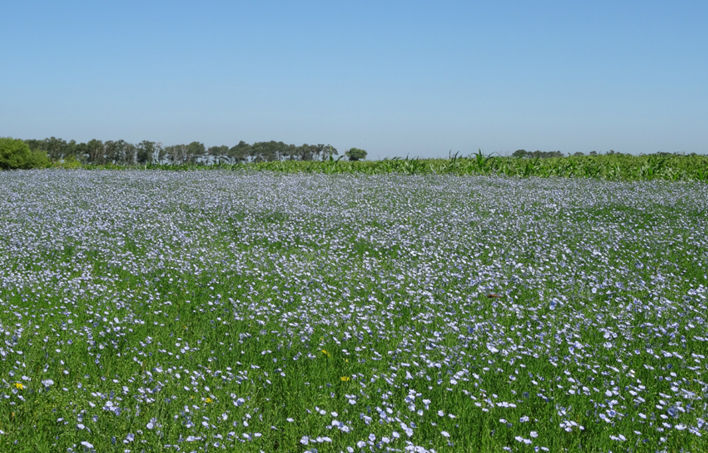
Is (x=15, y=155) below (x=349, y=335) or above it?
above

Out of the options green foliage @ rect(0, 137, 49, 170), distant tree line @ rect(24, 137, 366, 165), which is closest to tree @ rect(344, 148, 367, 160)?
distant tree line @ rect(24, 137, 366, 165)

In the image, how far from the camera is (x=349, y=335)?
5965 millimetres

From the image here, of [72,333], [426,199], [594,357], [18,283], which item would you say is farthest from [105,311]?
A: [426,199]

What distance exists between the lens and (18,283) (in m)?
7.67

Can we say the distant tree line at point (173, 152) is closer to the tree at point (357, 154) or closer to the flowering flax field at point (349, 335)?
the tree at point (357, 154)

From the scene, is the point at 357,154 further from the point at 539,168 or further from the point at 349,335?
the point at 349,335

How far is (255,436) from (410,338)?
96.0 inches

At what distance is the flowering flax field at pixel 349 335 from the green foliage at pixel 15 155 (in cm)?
2361

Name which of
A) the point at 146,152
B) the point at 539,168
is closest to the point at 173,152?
the point at 146,152

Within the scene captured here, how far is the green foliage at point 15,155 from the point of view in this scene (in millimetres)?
32844

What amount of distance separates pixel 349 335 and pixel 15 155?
33722 millimetres

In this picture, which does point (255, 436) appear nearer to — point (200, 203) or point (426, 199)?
point (200, 203)

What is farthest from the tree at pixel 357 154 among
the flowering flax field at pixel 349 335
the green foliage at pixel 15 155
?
the flowering flax field at pixel 349 335

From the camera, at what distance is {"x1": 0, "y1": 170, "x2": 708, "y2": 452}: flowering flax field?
14.2ft
